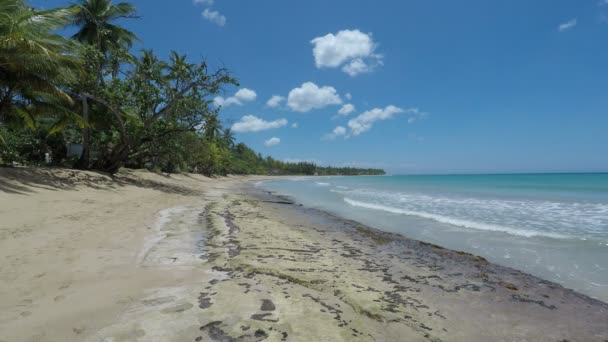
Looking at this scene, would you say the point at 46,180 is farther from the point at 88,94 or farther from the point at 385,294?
the point at 385,294

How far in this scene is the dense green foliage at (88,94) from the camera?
10672 millimetres

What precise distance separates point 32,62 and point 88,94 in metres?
5.46

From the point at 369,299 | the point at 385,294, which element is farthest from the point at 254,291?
the point at 385,294

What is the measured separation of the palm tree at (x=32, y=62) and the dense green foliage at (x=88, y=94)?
32 millimetres

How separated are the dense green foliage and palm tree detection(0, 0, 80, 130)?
0.10 ft

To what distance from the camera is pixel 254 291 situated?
3414 millimetres

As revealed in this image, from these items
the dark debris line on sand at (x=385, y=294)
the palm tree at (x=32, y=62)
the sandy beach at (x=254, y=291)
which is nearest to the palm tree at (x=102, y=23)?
the palm tree at (x=32, y=62)

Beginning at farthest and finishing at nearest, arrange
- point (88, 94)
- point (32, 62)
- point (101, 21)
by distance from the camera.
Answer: point (101, 21)
point (88, 94)
point (32, 62)

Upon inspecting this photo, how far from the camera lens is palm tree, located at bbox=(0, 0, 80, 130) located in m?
9.55

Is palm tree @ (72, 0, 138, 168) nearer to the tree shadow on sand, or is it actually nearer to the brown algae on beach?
the tree shadow on sand

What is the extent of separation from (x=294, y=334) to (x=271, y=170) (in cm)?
11668

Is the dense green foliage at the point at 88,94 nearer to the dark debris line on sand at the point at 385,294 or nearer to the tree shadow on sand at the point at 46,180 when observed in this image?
the tree shadow on sand at the point at 46,180

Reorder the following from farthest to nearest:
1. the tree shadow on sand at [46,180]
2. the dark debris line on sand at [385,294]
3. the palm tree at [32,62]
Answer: the palm tree at [32,62] < the tree shadow on sand at [46,180] < the dark debris line on sand at [385,294]

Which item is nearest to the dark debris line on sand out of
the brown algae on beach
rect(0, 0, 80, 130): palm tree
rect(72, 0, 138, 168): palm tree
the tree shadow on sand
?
the brown algae on beach
